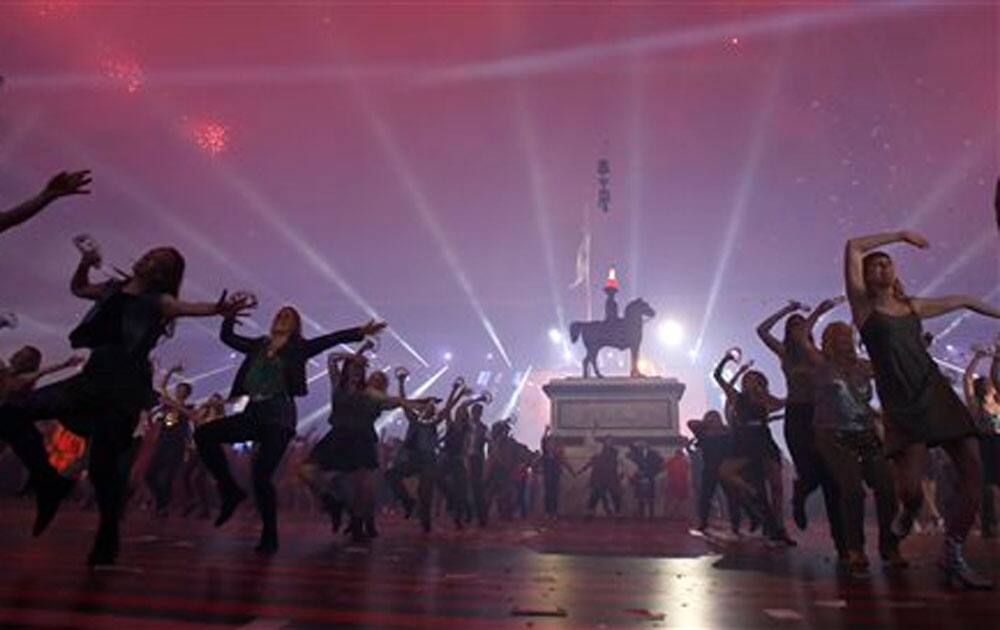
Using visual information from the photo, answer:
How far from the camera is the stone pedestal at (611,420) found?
58.3 feet

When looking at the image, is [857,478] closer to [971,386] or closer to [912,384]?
[912,384]

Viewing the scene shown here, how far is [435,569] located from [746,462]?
5.09 metres

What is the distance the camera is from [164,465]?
11.8m

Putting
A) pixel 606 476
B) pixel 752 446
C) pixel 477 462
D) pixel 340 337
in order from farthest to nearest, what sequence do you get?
pixel 606 476
pixel 477 462
pixel 752 446
pixel 340 337

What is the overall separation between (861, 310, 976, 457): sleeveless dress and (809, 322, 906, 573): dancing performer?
2.76 feet

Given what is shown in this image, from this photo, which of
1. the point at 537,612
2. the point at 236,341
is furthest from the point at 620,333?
the point at 537,612

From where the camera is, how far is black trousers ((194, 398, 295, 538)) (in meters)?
5.68

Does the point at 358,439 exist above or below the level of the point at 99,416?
above

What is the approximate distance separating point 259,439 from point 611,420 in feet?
44.8

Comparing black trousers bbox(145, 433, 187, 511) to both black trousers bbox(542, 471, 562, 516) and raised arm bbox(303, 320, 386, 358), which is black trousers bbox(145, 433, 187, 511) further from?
black trousers bbox(542, 471, 562, 516)

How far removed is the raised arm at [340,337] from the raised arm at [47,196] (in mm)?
2033

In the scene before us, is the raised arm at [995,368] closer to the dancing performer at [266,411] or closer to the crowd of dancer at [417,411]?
the crowd of dancer at [417,411]

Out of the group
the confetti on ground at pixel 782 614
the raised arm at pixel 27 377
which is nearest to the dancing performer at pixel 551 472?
the raised arm at pixel 27 377

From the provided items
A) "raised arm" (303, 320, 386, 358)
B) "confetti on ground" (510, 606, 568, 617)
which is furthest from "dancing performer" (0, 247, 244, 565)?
"confetti on ground" (510, 606, 568, 617)
